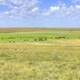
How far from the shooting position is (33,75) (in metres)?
17.6

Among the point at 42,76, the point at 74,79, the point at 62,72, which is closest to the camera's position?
the point at 74,79

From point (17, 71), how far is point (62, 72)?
10.1ft

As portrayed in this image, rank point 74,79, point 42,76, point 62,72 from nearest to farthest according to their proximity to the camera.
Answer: point 74,79 < point 42,76 < point 62,72

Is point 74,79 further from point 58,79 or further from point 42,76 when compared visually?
point 42,76

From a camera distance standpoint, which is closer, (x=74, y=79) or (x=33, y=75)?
(x=74, y=79)

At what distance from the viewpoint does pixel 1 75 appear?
1762cm

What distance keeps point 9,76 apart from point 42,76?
191cm

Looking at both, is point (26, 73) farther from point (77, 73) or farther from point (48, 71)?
point (77, 73)

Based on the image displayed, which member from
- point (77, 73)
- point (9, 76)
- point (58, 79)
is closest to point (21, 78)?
point (9, 76)

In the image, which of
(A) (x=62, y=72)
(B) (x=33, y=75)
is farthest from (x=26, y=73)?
(A) (x=62, y=72)

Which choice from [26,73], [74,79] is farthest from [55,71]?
[74,79]

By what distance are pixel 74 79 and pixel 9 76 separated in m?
3.81

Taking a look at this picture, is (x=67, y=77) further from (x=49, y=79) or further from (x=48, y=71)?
(x=48, y=71)

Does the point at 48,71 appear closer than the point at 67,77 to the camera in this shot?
No
